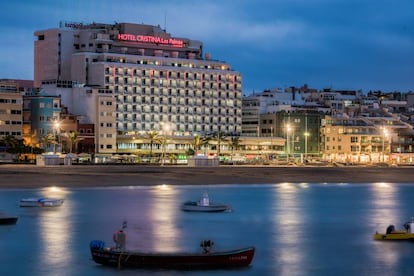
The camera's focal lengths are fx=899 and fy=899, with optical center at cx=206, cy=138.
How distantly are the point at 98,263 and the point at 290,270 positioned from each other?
8.58m

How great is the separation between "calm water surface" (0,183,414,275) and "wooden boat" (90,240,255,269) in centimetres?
60

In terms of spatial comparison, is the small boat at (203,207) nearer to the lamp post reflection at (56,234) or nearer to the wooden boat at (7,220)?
the lamp post reflection at (56,234)

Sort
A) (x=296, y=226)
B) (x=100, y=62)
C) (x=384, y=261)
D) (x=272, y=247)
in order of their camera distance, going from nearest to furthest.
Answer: (x=384, y=261) < (x=272, y=247) < (x=296, y=226) < (x=100, y=62)

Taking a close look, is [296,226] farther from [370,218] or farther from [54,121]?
[54,121]

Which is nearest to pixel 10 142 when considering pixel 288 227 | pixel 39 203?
pixel 39 203

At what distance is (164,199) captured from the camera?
77.3m

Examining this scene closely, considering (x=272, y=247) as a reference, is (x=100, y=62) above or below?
above

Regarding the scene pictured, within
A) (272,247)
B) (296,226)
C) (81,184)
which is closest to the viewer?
(272,247)

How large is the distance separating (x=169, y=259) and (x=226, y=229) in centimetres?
1554

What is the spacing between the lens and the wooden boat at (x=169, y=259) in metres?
39.3

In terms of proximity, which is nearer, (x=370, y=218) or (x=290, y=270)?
(x=290, y=270)

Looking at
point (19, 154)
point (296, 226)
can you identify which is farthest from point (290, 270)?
point (19, 154)

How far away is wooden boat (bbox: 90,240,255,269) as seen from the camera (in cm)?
3931

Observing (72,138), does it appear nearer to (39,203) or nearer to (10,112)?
(10,112)
